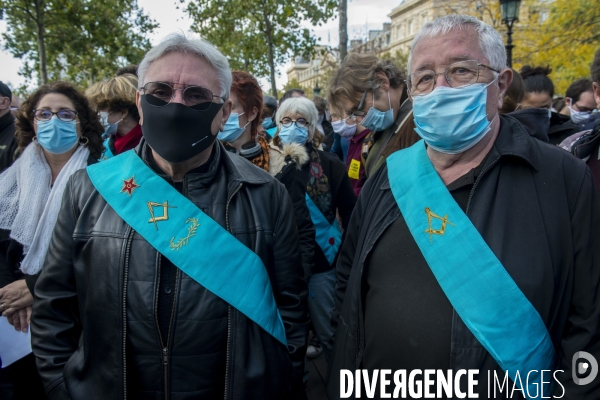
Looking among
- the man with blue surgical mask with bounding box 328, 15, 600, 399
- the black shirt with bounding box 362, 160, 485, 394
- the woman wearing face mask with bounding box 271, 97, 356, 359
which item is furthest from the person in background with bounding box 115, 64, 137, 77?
the black shirt with bounding box 362, 160, 485, 394

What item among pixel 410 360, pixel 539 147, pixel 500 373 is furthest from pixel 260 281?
pixel 539 147

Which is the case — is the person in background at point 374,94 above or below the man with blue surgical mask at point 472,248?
above

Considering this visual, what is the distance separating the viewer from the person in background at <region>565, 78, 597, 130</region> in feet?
18.8

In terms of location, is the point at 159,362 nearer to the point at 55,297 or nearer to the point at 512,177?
the point at 55,297

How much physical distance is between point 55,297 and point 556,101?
9.11 m

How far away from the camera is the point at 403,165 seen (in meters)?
2.06

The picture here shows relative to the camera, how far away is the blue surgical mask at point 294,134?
12.5 ft

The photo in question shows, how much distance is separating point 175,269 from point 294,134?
2162 mm

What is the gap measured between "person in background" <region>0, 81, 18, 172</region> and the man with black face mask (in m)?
2.00

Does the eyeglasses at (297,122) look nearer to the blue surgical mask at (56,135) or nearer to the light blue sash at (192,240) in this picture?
the blue surgical mask at (56,135)

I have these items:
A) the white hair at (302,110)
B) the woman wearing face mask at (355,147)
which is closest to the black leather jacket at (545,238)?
the woman wearing face mask at (355,147)

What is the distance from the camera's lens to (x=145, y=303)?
178cm

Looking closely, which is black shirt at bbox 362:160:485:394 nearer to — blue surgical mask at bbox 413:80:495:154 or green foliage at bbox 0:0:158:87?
blue surgical mask at bbox 413:80:495:154

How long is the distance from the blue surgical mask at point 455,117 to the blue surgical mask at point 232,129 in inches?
68.1
